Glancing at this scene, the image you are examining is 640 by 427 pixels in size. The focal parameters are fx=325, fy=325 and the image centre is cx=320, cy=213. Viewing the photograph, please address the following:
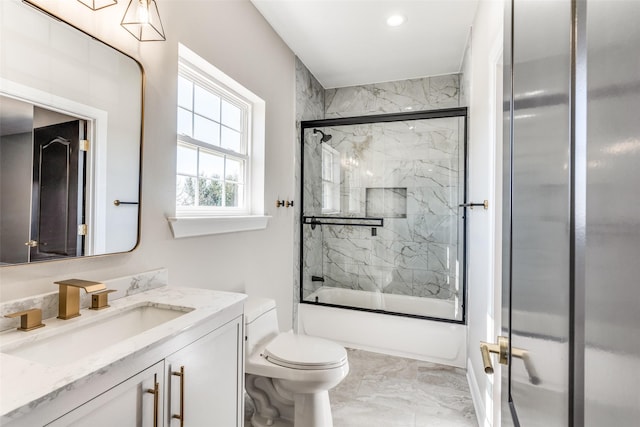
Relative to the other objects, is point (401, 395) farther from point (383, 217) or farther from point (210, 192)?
point (210, 192)

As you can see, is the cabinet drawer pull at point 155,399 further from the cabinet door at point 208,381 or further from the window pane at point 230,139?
the window pane at point 230,139

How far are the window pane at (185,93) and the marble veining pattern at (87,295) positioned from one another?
3.13 ft

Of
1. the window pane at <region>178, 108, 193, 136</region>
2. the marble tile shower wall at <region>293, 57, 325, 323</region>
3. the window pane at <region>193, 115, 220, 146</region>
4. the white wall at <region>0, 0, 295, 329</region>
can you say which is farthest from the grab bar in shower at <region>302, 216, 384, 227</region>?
the window pane at <region>178, 108, 193, 136</region>

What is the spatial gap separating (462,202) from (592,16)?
103 inches

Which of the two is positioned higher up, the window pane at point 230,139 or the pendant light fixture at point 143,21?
the pendant light fixture at point 143,21

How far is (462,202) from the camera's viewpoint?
278cm

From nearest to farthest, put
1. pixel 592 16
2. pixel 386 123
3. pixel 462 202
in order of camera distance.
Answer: pixel 592 16 < pixel 462 202 < pixel 386 123

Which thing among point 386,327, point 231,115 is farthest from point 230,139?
point 386,327

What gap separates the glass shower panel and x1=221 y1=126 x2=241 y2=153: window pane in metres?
0.90

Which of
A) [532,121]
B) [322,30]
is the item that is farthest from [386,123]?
[532,121]

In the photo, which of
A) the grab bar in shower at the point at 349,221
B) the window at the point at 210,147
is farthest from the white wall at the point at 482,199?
the window at the point at 210,147

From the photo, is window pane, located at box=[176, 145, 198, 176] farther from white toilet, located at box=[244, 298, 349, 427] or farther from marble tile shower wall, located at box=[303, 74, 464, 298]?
marble tile shower wall, located at box=[303, 74, 464, 298]

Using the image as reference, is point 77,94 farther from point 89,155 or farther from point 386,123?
point 386,123

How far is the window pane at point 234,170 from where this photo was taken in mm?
2264
